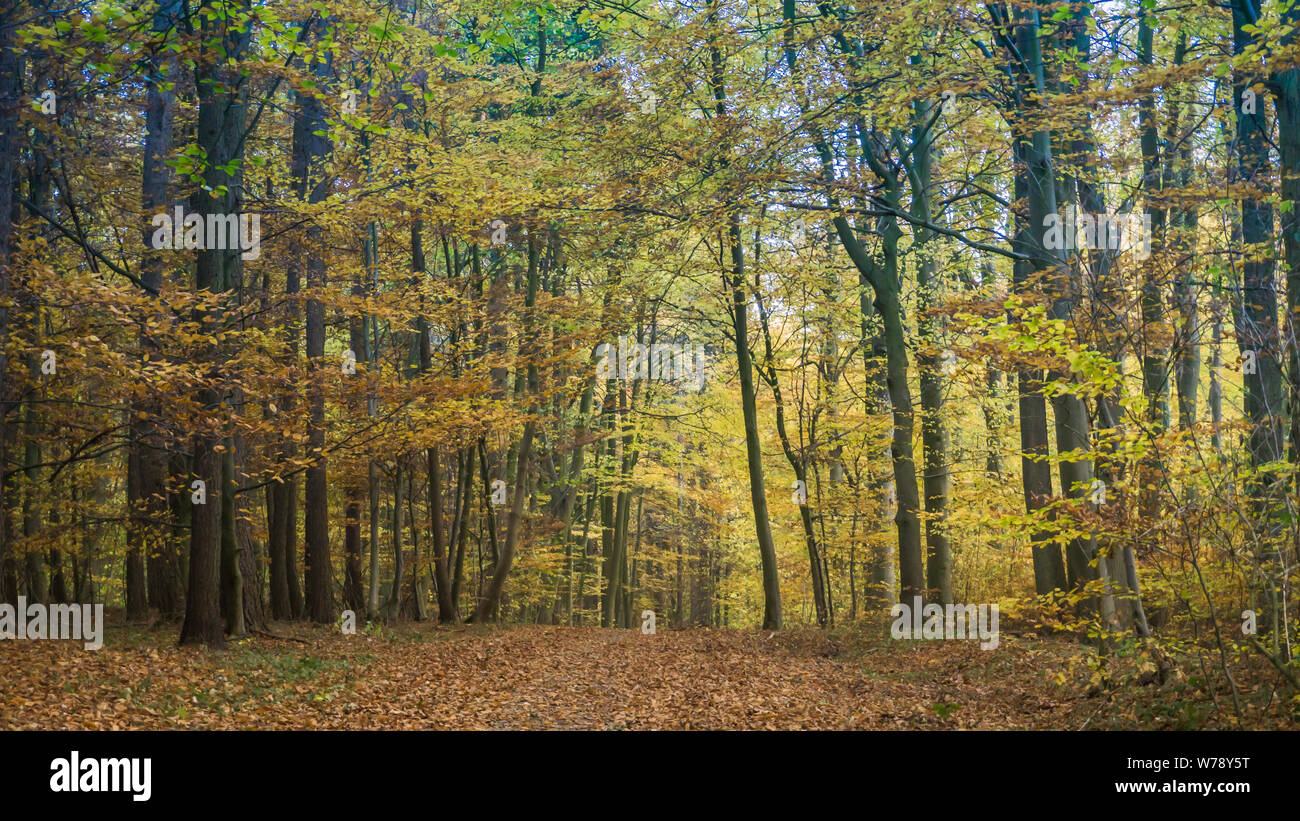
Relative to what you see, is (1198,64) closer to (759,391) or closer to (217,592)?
(217,592)

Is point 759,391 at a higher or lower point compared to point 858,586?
higher

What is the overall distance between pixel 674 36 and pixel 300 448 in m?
9.22

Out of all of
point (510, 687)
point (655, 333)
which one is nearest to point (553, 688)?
point (510, 687)

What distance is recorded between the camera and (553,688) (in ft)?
35.2

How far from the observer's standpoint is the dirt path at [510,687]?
8.01m

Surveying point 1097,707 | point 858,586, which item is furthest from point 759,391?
point 1097,707

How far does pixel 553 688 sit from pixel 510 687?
0.52m

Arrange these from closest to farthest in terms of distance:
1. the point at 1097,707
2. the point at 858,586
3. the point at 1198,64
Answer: the point at 1097,707 < the point at 1198,64 < the point at 858,586

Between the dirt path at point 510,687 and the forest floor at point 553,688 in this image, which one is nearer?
the forest floor at point 553,688

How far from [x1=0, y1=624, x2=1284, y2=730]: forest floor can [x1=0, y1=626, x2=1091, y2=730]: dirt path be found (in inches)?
1.1

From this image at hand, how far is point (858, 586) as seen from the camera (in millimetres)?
30766

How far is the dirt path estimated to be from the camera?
8008mm

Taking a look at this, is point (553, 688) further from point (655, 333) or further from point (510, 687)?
point (655, 333)

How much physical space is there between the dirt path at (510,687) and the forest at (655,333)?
0.30ft
